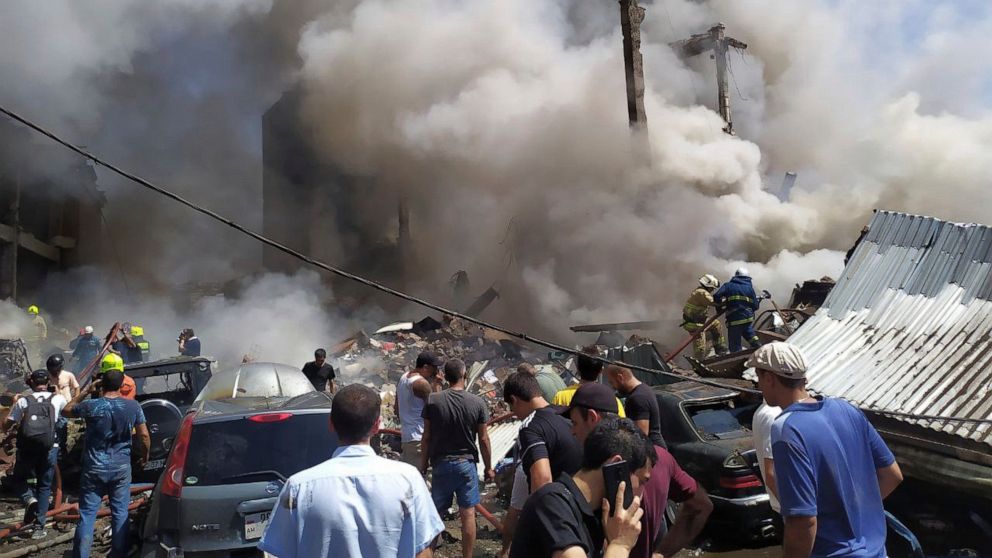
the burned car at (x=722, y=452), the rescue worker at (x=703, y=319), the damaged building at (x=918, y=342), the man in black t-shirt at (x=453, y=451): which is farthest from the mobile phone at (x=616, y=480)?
the rescue worker at (x=703, y=319)

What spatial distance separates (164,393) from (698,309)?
6.39m

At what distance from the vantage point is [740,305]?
805 cm

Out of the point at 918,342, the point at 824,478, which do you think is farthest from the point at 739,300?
the point at 824,478

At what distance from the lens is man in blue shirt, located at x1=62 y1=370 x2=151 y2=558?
4.26 meters

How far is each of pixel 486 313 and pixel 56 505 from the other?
9.60 meters

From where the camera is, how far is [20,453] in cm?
539

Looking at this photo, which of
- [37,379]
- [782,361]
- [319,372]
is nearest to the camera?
[782,361]

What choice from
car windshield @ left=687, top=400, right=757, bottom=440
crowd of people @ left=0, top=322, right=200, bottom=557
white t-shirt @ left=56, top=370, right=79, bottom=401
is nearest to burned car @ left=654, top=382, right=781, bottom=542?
car windshield @ left=687, top=400, right=757, bottom=440

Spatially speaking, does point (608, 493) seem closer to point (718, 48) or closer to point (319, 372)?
point (319, 372)

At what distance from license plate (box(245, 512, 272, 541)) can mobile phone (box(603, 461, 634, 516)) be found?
2.47m

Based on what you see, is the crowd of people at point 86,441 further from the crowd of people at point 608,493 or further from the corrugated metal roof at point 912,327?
the corrugated metal roof at point 912,327

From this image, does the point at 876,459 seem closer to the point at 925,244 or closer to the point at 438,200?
the point at 925,244

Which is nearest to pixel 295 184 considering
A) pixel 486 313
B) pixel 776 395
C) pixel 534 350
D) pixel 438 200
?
pixel 438 200

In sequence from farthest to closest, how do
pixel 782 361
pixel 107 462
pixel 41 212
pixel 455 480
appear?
pixel 41 212
pixel 107 462
pixel 455 480
pixel 782 361
